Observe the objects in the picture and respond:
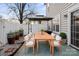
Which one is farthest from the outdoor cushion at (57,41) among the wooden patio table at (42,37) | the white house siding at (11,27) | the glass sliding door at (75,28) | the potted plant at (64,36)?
A: the glass sliding door at (75,28)

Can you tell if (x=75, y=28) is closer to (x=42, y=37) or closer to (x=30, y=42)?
(x=42, y=37)

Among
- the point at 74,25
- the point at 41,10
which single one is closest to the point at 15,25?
the point at 41,10

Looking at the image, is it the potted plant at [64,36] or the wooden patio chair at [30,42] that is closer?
the wooden patio chair at [30,42]

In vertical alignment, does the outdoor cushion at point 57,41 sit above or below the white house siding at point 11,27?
below

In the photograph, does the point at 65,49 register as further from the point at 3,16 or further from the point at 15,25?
the point at 3,16

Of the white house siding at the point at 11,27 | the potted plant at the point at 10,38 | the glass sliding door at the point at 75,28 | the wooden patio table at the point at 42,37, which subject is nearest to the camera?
the wooden patio table at the point at 42,37

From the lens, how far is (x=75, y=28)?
559 cm

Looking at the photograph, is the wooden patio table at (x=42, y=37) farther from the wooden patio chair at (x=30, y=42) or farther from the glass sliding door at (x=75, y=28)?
the glass sliding door at (x=75, y=28)

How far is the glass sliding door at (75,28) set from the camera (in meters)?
5.37

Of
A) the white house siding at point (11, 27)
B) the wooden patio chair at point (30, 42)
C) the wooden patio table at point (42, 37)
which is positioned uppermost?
the white house siding at point (11, 27)

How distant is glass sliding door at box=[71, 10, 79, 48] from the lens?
212 inches

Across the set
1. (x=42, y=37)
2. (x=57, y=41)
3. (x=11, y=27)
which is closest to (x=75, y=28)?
(x=57, y=41)

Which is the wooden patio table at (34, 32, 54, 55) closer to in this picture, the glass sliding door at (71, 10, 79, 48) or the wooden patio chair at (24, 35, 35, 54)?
the wooden patio chair at (24, 35, 35, 54)

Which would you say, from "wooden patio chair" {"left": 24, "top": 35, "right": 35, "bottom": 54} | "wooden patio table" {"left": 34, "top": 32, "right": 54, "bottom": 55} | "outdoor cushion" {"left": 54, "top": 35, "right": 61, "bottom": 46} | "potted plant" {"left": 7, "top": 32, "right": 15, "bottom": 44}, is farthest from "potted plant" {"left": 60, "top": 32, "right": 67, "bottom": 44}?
"potted plant" {"left": 7, "top": 32, "right": 15, "bottom": 44}
